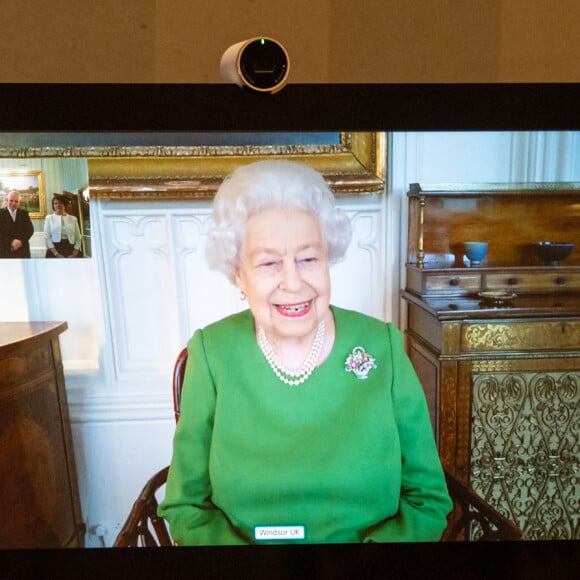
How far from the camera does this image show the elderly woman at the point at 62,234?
0.96m

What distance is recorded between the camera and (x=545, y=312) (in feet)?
3.33

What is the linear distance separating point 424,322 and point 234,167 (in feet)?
1.40

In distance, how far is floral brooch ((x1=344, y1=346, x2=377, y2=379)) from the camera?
100 centimetres

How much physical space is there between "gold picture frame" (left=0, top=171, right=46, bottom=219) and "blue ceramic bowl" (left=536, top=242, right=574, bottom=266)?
2.81 feet

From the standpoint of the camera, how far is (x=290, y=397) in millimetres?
999

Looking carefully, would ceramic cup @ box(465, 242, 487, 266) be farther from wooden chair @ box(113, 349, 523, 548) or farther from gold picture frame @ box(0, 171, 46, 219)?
gold picture frame @ box(0, 171, 46, 219)

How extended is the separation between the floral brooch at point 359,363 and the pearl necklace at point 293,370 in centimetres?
6
